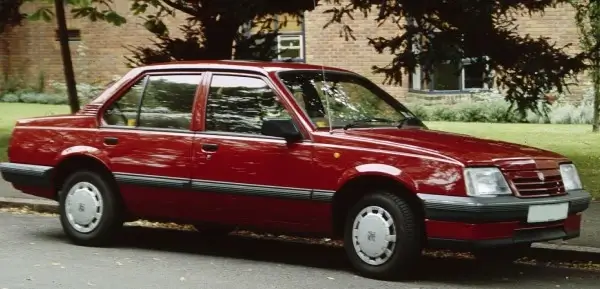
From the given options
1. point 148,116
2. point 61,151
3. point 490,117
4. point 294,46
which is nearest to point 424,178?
point 148,116

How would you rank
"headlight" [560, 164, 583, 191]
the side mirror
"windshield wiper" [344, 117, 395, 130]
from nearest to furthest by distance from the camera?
1. the side mirror
2. "headlight" [560, 164, 583, 191]
3. "windshield wiper" [344, 117, 395, 130]

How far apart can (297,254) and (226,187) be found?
114cm

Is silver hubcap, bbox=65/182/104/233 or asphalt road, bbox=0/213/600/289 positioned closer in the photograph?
asphalt road, bbox=0/213/600/289

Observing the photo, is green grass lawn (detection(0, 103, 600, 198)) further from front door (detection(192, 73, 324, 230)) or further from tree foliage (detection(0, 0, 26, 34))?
front door (detection(192, 73, 324, 230))

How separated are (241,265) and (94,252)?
4.41 feet

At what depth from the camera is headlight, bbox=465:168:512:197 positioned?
24.2ft

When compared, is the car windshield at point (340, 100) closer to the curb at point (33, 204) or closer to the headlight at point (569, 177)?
the headlight at point (569, 177)

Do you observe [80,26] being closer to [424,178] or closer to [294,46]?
[294,46]

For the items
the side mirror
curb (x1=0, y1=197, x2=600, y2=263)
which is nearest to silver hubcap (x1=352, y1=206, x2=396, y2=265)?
the side mirror

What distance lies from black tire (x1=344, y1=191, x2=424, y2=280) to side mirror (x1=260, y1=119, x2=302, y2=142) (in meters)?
0.71

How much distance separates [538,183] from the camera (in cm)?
774

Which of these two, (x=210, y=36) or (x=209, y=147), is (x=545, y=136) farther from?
(x=209, y=147)

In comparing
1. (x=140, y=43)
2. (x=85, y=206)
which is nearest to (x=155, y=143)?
(x=85, y=206)

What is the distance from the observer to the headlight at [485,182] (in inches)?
291
